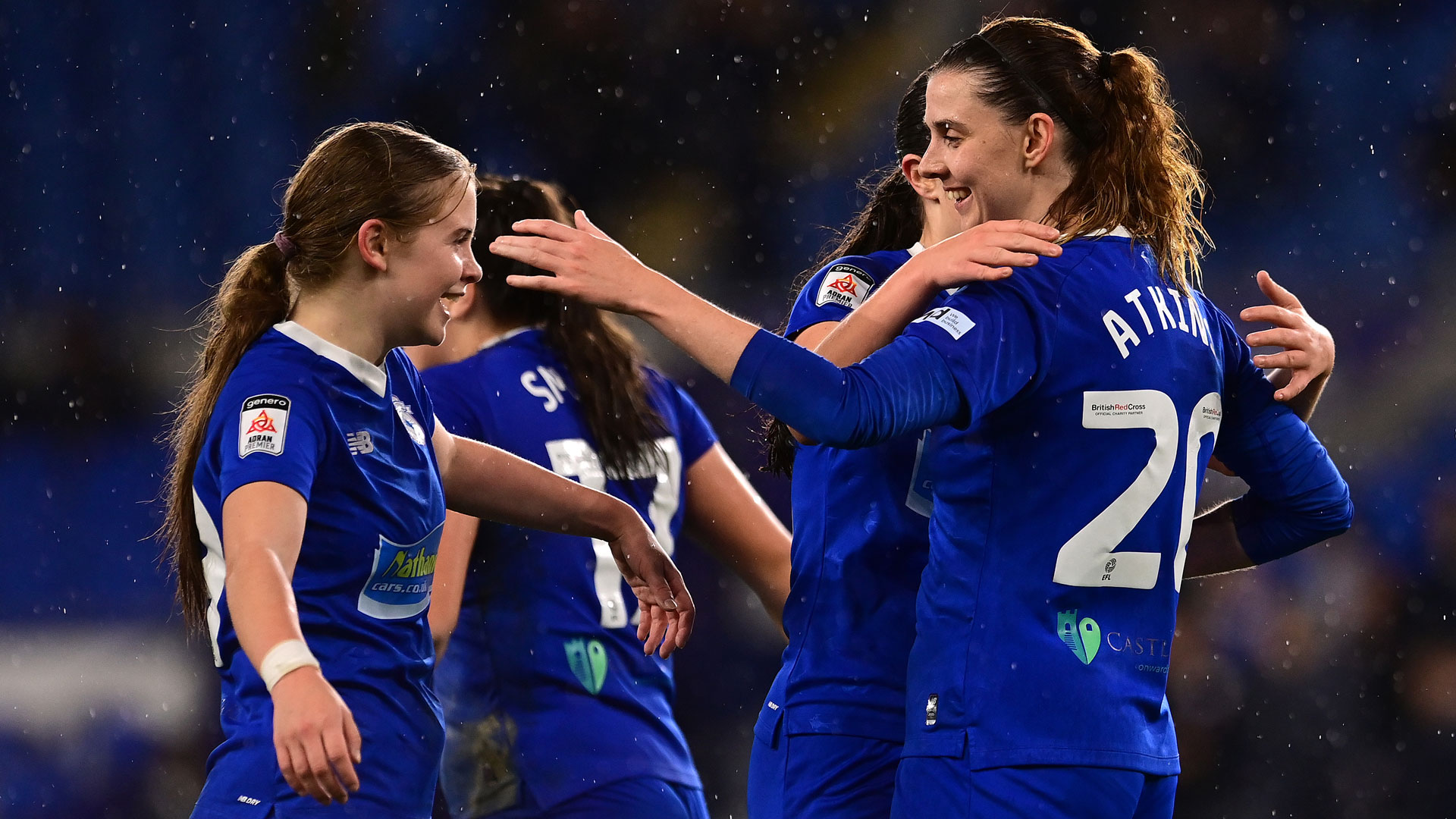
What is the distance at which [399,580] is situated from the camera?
224 cm

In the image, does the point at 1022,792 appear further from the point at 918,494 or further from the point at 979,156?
the point at 979,156

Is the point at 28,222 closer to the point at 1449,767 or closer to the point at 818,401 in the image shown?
the point at 818,401

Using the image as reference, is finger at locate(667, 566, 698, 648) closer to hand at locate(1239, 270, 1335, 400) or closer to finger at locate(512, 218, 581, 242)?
finger at locate(512, 218, 581, 242)

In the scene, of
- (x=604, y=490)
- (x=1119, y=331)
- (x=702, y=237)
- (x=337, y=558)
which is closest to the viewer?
(x=1119, y=331)

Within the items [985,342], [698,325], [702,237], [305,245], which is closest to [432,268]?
[305,245]

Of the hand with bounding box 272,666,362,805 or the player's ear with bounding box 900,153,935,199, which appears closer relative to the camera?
the hand with bounding box 272,666,362,805

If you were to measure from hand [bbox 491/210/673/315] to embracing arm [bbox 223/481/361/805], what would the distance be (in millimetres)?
466

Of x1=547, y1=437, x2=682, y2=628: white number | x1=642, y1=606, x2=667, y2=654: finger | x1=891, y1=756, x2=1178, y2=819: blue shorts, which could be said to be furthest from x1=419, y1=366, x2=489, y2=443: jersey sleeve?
x1=891, y1=756, x2=1178, y2=819: blue shorts

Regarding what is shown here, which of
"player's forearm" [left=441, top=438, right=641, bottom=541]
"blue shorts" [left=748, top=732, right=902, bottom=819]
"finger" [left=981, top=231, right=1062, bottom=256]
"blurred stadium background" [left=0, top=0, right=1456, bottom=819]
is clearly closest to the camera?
"finger" [left=981, top=231, right=1062, bottom=256]

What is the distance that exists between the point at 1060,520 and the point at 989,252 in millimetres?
388

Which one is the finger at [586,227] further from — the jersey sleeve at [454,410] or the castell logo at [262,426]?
the jersey sleeve at [454,410]

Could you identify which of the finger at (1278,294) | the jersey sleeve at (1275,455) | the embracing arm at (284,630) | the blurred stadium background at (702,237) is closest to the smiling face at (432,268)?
the embracing arm at (284,630)

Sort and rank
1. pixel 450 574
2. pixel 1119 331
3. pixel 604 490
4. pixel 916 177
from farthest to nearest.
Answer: pixel 604 490 → pixel 450 574 → pixel 916 177 → pixel 1119 331

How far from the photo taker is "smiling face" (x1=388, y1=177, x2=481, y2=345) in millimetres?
2381
